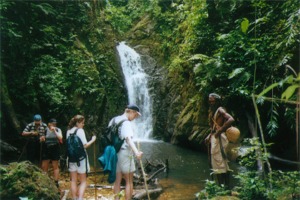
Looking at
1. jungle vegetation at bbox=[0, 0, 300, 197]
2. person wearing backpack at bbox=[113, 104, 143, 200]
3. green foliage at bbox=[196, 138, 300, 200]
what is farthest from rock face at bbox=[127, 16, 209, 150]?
person wearing backpack at bbox=[113, 104, 143, 200]

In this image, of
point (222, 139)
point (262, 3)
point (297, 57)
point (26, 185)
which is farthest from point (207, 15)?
point (26, 185)

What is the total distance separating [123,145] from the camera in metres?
4.65

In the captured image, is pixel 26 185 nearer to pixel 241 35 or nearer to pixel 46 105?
pixel 46 105

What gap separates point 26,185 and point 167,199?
3.16 m

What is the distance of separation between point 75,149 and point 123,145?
1045 millimetres

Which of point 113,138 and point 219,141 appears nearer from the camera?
point 113,138

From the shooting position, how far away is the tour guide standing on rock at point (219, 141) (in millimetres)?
5328

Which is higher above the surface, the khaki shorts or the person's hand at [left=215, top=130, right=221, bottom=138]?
the person's hand at [left=215, top=130, right=221, bottom=138]

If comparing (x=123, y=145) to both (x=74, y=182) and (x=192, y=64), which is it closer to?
(x=74, y=182)

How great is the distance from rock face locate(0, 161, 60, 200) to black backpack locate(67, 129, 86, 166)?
1.88 feet

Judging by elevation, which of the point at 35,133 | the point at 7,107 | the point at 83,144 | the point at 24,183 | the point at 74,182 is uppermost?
the point at 7,107

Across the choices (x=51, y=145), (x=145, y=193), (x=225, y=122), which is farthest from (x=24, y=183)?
(x=225, y=122)

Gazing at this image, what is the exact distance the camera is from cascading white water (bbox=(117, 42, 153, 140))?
729 inches

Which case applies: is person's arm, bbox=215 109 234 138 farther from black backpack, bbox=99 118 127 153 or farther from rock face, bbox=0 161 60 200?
rock face, bbox=0 161 60 200
